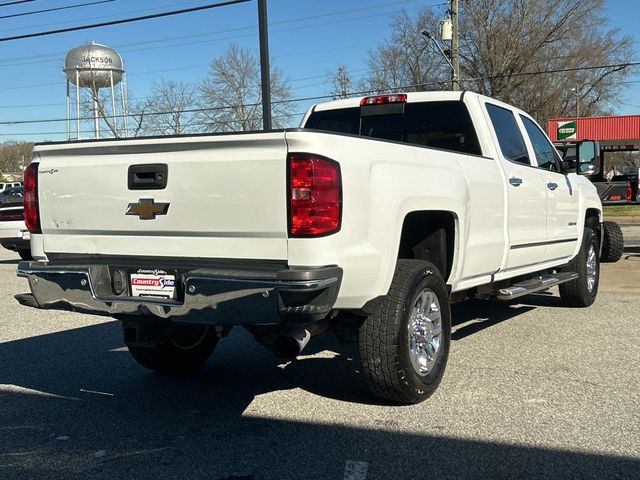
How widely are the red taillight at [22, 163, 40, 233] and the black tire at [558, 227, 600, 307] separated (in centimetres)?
550

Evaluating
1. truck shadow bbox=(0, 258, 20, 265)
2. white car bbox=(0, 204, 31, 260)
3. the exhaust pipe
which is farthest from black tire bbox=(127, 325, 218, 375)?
truck shadow bbox=(0, 258, 20, 265)

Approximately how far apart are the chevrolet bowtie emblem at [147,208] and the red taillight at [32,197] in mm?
757

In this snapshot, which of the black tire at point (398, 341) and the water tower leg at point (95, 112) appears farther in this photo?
the water tower leg at point (95, 112)

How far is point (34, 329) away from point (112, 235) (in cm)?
374

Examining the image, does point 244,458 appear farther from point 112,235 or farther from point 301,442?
point 112,235

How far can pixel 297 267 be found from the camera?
10.7 ft

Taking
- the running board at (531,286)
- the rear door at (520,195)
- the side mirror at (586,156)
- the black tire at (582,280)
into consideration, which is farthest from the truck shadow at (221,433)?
the side mirror at (586,156)

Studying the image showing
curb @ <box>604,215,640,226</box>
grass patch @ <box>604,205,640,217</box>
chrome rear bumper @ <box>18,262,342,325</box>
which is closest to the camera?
chrome rear bumper @ <box>18,262,342,325</box>

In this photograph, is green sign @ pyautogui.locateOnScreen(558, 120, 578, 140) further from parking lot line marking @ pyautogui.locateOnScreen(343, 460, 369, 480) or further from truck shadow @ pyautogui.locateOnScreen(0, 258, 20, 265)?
parking lot line marking @ pyautogui.locateOnScreen(343, 460, 369, 480)

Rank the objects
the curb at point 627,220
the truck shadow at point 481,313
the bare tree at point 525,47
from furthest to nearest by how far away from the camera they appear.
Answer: the bare tree at point 525,47
the curb at point 627,220
the truck shadow at point 481,313

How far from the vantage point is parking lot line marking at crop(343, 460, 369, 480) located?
3.17 metres

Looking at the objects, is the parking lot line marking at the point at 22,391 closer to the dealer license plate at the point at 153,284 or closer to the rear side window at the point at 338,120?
the dealer license plate at the point at 153,284

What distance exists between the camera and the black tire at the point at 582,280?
7.18 m

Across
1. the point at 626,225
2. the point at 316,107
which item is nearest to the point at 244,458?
the point at 316,107
